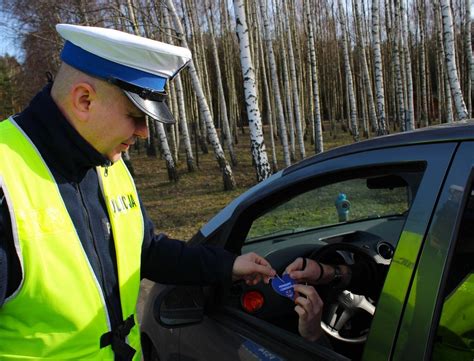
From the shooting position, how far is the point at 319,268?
185cm

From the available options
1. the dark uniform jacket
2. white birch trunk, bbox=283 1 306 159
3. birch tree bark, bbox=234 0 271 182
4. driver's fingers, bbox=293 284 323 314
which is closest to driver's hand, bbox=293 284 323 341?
driver's fingers, bbox=293 284 323 314

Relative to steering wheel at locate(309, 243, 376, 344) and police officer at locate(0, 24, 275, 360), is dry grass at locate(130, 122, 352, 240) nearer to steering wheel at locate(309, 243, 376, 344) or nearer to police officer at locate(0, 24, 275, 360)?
steering wheel at locate(309, 243, 376, 344)

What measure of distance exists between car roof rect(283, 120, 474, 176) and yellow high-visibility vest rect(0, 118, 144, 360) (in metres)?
0.85

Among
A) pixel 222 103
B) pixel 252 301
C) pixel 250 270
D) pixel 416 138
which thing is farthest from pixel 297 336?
pixel 222 103

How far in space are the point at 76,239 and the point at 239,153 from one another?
56.5 feet

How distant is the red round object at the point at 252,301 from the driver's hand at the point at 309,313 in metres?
0.30

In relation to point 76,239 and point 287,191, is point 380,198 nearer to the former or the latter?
point 287,191

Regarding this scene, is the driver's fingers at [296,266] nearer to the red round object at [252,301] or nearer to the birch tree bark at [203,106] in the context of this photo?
the red round object at [252,301]

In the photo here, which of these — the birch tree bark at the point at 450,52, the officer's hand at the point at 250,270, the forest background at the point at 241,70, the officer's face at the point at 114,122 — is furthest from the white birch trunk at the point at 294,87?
the officer's face at the point at 114,122

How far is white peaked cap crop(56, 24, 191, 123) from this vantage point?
1299 mm

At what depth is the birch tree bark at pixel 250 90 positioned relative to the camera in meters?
8.48

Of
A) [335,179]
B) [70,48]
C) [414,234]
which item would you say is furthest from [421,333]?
[70,48]

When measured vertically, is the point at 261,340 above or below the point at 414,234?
below

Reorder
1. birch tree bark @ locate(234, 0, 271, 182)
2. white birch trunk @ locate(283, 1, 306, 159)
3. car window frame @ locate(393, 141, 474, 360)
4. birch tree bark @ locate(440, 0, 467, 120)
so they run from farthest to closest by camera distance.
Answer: white birch trunk @ locate(283, 1, 306, 159) → birch tree bark @ locate(440, 0, 467, 120) → birch tree bark @ locate(234, 0, 271, 182) → car window frame @ locate(393, 141, 474, 360)
